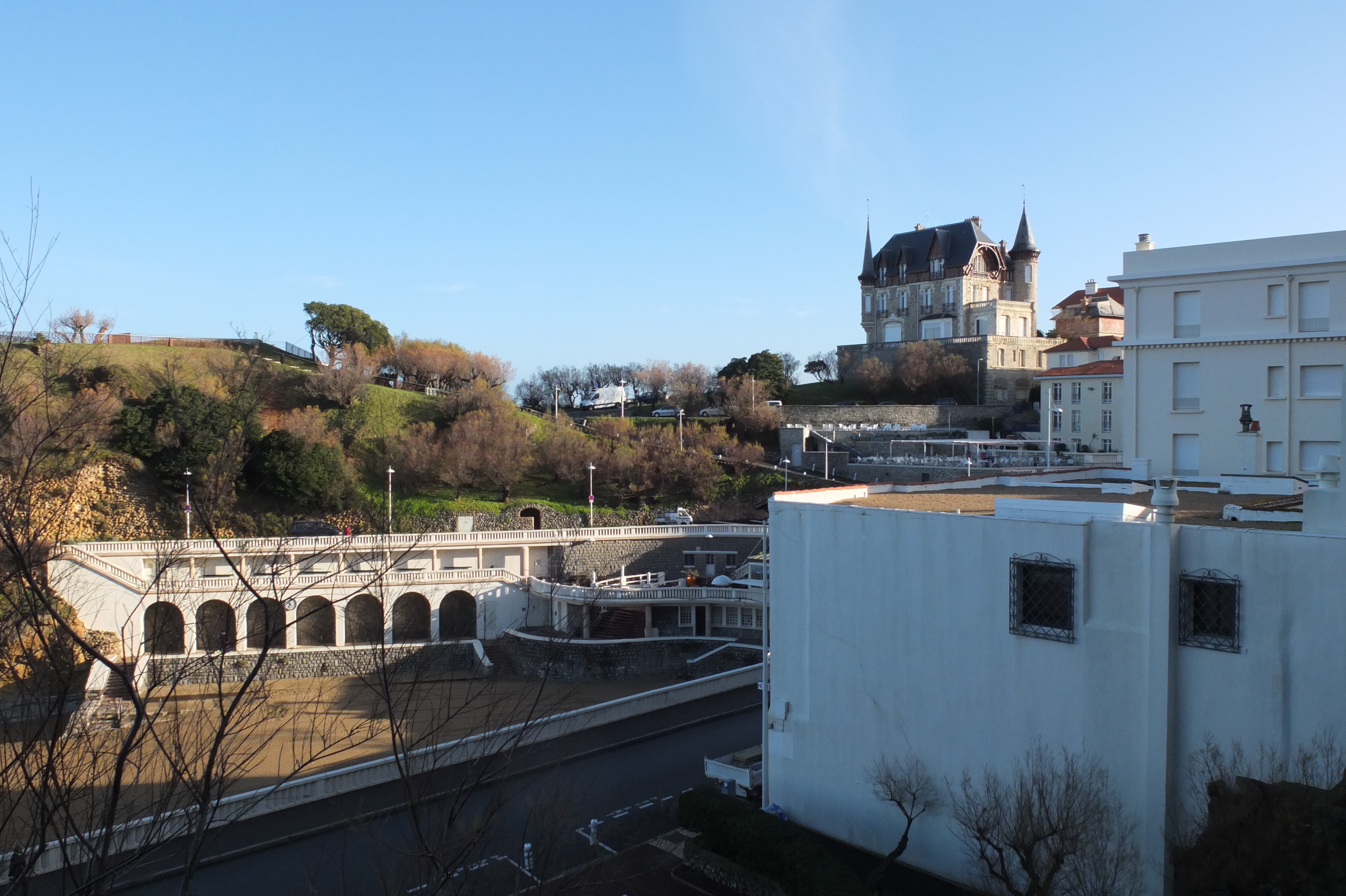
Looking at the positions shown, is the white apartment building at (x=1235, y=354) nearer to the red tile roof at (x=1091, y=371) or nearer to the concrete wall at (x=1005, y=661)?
the concrete wall at (x=1005, y=661)

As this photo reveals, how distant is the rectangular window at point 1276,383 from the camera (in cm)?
1825

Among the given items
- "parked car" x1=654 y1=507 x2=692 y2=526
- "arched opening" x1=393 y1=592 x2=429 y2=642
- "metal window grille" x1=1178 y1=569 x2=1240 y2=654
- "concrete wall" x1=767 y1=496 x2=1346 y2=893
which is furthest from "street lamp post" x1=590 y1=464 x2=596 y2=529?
"metal window grille" x1=1178 y1=569 x2=1240 y2=654

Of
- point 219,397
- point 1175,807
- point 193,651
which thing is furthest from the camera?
point 219,397

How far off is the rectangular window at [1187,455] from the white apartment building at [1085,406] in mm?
23970

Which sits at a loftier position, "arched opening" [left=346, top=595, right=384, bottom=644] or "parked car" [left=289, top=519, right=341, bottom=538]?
"parked car" [left=289, top=519, right=341, bottom=538]

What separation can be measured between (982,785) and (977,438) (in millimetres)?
41903

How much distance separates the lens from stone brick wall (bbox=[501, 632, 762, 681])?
30.0m

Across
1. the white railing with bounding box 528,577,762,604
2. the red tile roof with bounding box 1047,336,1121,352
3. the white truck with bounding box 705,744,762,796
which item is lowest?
the white truck with bounding box 705,744,762,796

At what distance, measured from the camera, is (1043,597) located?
12.0 meters

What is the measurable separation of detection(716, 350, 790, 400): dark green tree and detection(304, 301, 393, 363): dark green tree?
24.3 m

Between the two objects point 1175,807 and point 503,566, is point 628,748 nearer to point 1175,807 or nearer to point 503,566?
point 1175,807

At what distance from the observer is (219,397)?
136 ft

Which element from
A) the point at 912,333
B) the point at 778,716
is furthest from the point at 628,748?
the point at 912,333

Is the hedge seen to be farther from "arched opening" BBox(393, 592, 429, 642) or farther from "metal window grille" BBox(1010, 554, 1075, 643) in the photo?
"arched opening" BBox(393, 592, 429, 642)
